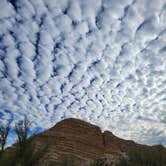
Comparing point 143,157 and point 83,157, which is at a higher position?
point 83,157

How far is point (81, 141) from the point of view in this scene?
164 feet

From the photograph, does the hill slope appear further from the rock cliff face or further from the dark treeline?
the dark treeline

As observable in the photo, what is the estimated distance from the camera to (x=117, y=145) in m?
57.7

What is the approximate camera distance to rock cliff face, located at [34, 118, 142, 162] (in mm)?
45219

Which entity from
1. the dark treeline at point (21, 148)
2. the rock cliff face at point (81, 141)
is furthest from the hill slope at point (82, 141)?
the dark treeline at point (21, 148)

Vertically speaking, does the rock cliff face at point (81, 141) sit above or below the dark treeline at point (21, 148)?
above

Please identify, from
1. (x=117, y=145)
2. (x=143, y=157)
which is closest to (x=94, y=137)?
(x=117, y=145)

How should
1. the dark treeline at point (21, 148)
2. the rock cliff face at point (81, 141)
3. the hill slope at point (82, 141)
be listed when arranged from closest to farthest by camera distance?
the dark treeline at point (21, 148) → the hill slope at point (82, 141) → the rock cliff face at point (81, 141)

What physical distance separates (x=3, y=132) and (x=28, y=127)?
1.57 meters

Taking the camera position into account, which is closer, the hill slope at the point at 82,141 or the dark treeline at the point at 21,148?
the dark treeline at the point at 21,148

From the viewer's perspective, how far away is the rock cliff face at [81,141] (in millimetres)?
45219

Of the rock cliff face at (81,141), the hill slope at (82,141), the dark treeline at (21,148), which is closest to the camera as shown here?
the dark treeline at (21,148)

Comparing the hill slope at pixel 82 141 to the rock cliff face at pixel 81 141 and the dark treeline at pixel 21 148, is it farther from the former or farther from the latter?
the dark treeline at pixel 21 148

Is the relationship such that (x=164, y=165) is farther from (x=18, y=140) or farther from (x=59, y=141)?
(x=59, y=141)
